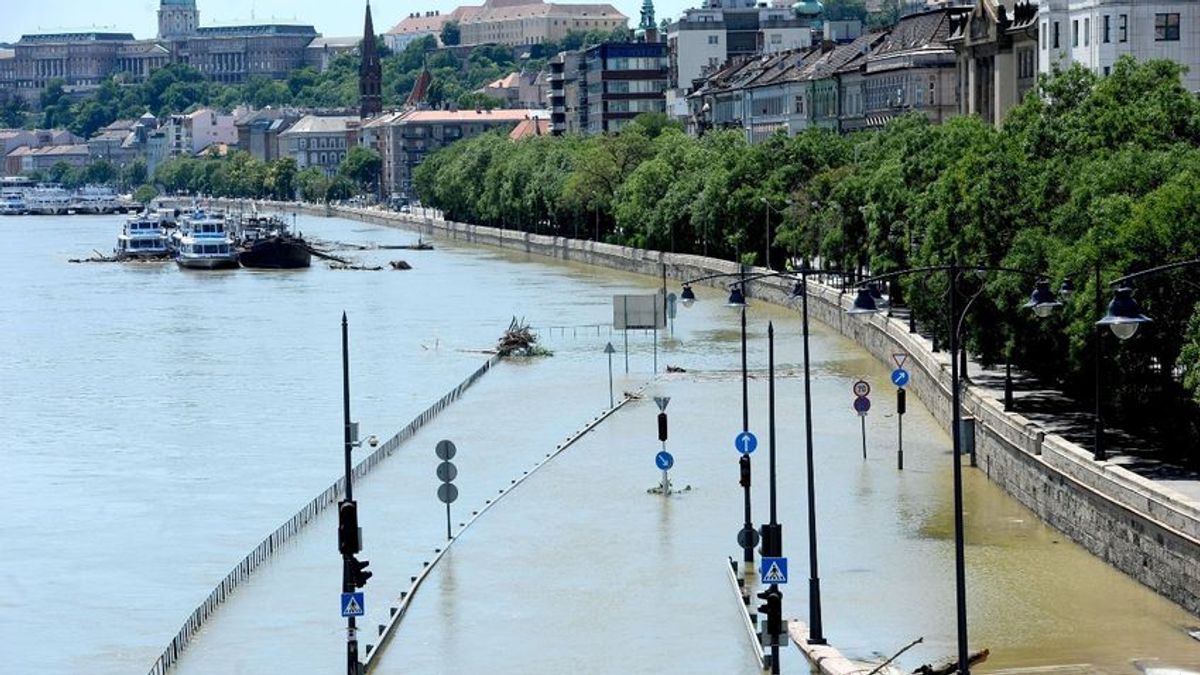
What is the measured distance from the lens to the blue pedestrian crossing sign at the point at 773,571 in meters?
35.6

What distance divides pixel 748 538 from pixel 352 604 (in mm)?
8377

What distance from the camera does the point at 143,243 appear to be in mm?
182375

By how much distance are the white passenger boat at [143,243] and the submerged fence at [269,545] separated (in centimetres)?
11216

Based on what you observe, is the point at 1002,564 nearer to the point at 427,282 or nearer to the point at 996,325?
the point at 996,325

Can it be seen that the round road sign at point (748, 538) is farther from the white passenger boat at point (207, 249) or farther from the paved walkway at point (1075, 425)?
the white passenger boat at point (207, 249)

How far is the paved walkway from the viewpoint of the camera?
4338 centimetres

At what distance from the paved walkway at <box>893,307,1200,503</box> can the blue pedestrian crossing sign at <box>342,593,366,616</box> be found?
13080 mm

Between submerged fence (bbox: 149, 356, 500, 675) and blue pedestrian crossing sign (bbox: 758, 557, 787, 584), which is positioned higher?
blue pedestrian crossing sign (bbox: 758, 557, 787, 584)

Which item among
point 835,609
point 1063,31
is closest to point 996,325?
point 835,609

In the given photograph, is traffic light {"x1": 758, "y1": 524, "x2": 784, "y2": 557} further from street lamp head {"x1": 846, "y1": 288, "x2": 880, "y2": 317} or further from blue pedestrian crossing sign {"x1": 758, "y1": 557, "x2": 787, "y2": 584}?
street lamp head {"x1": 846, "y1": 288, "x2": 880, "y2": 317}

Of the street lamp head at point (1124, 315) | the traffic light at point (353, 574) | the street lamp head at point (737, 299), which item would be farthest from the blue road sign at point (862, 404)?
the street lamp head at point (1124, 315)

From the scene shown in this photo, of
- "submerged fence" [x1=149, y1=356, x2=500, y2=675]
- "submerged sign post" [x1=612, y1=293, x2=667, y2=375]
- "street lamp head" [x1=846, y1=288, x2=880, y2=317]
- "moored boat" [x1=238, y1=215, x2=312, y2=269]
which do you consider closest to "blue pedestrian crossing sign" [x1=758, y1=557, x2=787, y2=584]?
"street lamp head" [x1=846, y1=288, x2=880, y2=317]

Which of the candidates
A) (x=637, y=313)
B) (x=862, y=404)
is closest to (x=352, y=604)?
(x=862, y=404)

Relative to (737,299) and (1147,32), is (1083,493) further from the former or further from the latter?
(1147,32)
